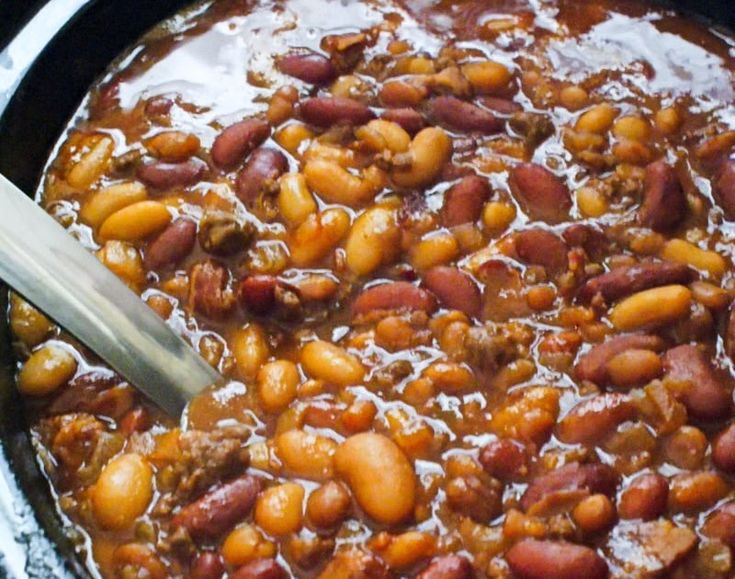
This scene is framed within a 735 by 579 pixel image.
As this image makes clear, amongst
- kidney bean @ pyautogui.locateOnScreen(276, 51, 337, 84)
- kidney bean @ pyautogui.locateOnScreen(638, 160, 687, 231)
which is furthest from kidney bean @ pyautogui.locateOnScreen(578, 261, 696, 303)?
kidney bean @ pyautogui.locateOnScreen(276, 51, 337, 84)

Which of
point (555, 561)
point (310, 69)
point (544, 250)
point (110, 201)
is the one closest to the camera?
point (555, 561)

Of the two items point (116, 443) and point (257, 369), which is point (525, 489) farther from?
point (116, 443)

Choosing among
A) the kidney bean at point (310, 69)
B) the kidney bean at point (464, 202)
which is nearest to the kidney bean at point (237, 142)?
the kidney bean at point (310, 69)

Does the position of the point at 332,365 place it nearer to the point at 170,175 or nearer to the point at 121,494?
the point at 121,494

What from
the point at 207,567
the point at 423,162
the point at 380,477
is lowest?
the point at 207,567

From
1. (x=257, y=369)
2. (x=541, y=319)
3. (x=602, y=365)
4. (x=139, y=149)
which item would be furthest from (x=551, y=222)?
(x=139, y=149)

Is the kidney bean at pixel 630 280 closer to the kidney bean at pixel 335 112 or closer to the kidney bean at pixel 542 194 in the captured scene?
the kidney bean at pixel 542 194

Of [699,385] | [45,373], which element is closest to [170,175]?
[45,373]
